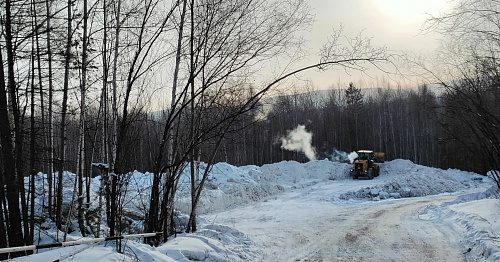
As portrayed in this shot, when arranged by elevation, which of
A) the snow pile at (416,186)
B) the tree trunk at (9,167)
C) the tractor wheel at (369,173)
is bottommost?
the snow pile at (416,186)

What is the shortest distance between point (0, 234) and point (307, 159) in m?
53.3

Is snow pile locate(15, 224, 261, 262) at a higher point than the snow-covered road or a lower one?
higher

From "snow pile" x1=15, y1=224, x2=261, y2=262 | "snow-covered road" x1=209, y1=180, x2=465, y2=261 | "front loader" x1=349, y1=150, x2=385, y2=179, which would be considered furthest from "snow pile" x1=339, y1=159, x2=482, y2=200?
"snow pile" x1=15, y1=224, x2=261, y2=262

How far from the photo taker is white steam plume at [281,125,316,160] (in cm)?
5925

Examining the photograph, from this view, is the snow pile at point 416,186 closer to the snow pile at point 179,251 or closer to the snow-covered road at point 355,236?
the snow-covered road at point 355,236

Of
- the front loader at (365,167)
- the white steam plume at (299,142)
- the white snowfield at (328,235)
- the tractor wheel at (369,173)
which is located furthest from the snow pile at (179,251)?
the white steam plume at (299,142)

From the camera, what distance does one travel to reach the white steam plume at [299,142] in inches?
2333

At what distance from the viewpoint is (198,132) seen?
8.91 meters

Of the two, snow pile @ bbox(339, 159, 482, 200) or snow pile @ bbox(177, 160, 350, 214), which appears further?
snow pile @ bbox(339, 159, 482, 200)

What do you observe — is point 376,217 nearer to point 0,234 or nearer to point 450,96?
point 450,96

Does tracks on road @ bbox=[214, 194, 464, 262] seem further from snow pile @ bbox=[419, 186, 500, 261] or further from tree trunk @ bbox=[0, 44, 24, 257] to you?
tree trunk @ bbox=[0, 44, 24, 257]

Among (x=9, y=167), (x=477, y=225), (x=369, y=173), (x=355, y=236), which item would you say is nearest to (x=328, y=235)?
(x=355, y=236)

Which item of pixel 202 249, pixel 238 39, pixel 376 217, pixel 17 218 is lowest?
pixel 376 217

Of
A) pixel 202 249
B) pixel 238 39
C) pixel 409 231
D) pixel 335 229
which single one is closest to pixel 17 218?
pixel 202 249
